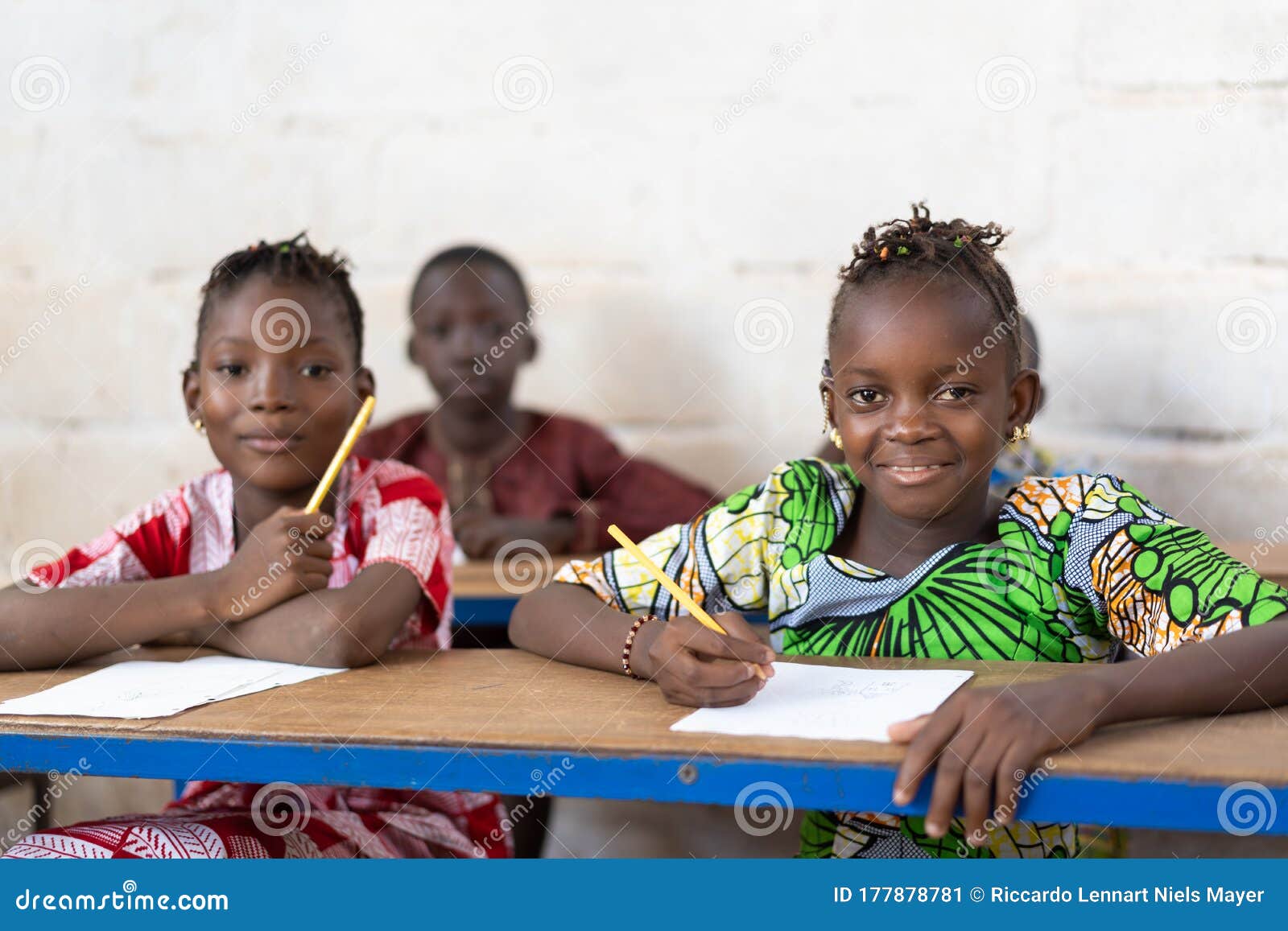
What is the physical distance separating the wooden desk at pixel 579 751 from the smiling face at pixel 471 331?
1.84m

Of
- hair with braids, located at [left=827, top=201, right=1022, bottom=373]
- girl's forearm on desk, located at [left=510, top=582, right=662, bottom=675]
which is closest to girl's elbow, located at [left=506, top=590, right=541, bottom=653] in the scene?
girl's forearm on desk, located at [left=510, top=582, right=662, bottom=675]

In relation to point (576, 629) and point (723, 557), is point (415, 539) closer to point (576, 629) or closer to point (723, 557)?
point (576, 629)

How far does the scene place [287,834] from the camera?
5.10ft

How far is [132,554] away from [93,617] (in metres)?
0.20

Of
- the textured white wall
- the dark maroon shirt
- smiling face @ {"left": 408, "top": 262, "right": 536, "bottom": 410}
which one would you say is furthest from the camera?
smiling face @ {"left": 408, "top": 262, "right": 536, "bottom": 410}

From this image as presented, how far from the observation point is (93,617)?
5.32 ft

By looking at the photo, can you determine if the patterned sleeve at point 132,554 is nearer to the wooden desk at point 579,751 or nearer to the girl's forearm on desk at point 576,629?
the wooden desk at point 579,751

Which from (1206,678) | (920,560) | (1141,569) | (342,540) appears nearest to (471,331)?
(342,540)

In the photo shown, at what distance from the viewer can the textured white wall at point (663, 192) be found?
9.52ft

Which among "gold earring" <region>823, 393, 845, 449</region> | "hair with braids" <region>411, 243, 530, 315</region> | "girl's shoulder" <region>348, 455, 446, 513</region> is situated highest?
"hair with braids" <region>411, 243, 530, 315</region>

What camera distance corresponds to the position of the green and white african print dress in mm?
1381

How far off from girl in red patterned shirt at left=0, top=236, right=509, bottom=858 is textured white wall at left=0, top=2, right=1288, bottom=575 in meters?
1.47

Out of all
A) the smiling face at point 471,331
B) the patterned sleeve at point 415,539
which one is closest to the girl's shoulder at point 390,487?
the patterned sleeve at point 415,539

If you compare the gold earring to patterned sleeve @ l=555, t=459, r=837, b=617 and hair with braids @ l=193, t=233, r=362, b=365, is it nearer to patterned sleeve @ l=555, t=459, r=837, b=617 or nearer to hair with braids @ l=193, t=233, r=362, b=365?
patterned sleeve @ l=555, t=459, r=837, b=617
